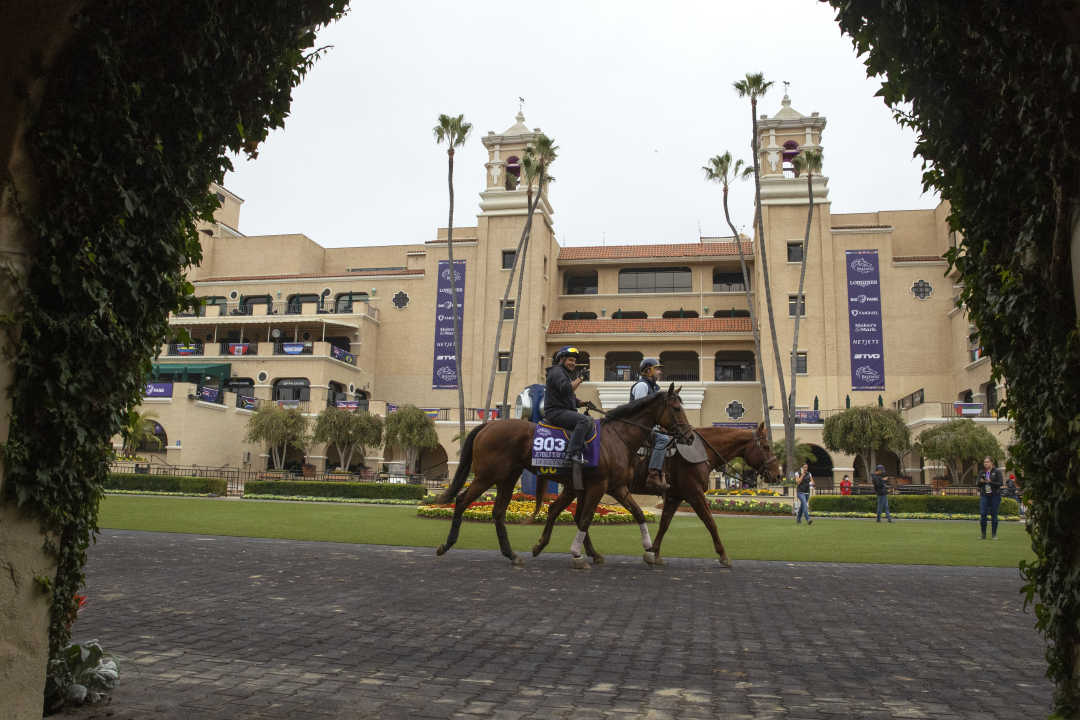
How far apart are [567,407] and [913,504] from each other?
2220 centimetres

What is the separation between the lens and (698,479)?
11.0 m

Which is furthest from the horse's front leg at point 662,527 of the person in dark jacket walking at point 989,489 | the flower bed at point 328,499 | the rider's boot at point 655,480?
the flower bed at point 328,499

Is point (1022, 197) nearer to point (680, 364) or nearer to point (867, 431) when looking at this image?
point (867, 431)

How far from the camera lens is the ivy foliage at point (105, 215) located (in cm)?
360

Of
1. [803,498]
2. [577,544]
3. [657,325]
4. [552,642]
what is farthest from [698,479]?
[657,325]

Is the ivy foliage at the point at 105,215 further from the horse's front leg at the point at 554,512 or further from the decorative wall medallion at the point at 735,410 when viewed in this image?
the decorative wall medallion at the point at 735,410

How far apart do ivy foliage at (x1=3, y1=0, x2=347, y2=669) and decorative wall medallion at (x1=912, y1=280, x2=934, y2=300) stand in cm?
5115

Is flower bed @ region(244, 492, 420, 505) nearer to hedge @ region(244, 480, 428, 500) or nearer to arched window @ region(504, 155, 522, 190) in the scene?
hedge @ region(244, 480, 428, 500)

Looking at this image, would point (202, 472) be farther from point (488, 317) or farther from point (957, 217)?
point (957, 217)

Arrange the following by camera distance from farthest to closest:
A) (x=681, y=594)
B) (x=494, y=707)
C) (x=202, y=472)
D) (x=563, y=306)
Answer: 1. (x=563, y=306)
2. (x=202, y=472)
3. (x=681, y=594)
4. (x=494, y=707)

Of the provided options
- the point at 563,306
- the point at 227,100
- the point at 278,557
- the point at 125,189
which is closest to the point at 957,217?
the point at 227,100

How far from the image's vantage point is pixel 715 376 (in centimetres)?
5262

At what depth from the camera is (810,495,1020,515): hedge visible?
1062 inches

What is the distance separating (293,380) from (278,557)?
4096 cm
